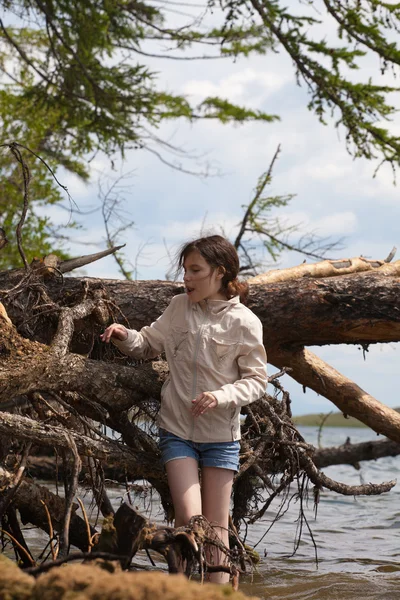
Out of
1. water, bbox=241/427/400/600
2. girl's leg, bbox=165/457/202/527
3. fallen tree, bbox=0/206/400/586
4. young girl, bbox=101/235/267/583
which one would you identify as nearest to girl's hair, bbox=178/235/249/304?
young girl, bbox=101/235/267/583

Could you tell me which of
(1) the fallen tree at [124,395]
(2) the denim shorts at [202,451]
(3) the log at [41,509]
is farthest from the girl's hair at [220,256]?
(3) the log at [41,509]

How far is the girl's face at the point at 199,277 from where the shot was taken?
3836mm

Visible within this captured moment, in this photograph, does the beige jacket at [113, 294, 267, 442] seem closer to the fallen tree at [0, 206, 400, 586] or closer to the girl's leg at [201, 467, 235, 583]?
the girl's leg at [201, 467, 235, 583]

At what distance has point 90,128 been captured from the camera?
1025 centimetres

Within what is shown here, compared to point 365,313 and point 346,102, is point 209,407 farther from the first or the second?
point 346,102

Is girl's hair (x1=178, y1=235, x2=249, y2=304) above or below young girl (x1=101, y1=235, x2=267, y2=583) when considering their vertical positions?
above

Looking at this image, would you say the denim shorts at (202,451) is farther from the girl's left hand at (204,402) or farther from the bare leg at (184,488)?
the girl's left hand at (204,402)

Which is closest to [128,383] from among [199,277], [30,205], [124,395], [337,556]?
[124,395]

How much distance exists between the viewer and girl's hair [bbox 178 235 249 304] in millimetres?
3846

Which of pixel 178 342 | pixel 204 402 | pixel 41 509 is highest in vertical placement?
pixel 178 342

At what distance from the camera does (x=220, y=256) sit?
3.87 metres

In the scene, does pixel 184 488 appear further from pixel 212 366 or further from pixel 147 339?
pixel 147 339

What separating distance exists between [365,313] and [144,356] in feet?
6.95

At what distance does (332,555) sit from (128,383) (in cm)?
315
